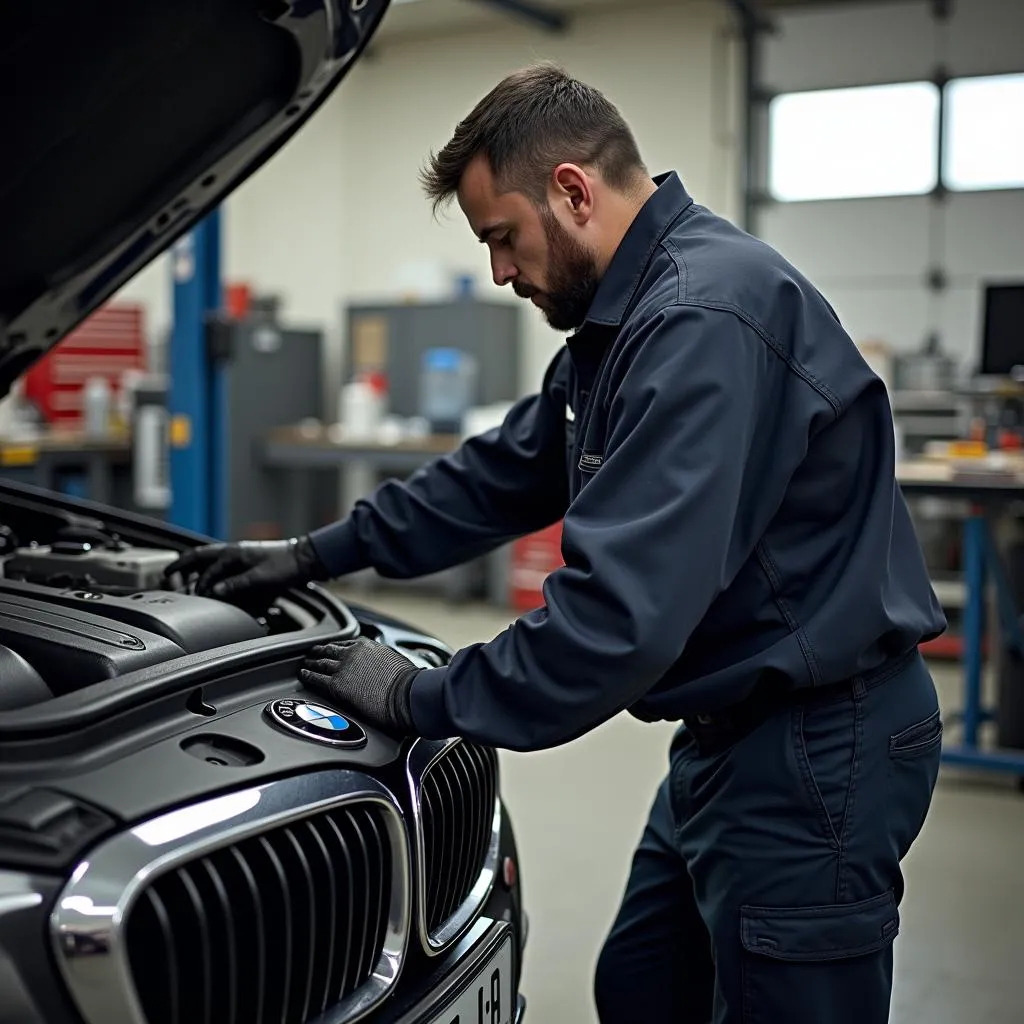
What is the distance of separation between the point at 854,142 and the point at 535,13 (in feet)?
6.20

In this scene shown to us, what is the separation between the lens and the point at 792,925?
1.29 metres

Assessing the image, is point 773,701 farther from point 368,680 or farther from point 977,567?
point 977,567

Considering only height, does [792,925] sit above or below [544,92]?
below

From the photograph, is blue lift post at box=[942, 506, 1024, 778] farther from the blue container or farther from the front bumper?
the blue container

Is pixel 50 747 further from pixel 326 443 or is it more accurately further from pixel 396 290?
pixel 396 290

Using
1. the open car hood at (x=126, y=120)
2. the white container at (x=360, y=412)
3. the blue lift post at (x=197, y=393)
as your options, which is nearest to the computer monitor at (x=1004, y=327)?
the blue lift post at (x=197, y=393)

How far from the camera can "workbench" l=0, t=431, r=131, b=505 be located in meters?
5.27

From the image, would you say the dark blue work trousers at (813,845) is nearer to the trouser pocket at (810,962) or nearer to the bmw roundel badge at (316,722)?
the trouser pocket at (810,962)

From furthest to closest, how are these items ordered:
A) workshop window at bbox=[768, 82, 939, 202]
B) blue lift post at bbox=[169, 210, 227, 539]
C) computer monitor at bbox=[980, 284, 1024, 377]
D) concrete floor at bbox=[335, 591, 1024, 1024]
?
1. workshop window at bbox=[768, 82, 939, 202]
2. computer monitor at bbox=[980, 284, 1024, 377]
3. blue lift post at bbox=[169, 210, 227, 539]
4. concrete floor at bbox=[335, 591, 1024, 1024]

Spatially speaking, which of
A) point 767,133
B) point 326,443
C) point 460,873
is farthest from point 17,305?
point 767,133

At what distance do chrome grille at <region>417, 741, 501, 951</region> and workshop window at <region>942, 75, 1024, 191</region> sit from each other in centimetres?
578

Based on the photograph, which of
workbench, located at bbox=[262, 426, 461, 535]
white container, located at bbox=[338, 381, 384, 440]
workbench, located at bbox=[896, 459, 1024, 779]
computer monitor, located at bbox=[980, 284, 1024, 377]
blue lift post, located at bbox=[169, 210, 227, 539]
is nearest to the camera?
workbench, located at bbox=[896, 459, 1024, 779]

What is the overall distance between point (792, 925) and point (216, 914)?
606 millimetres

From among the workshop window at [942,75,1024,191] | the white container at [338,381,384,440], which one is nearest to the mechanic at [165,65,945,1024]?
the white container at [338,381,384,440]
